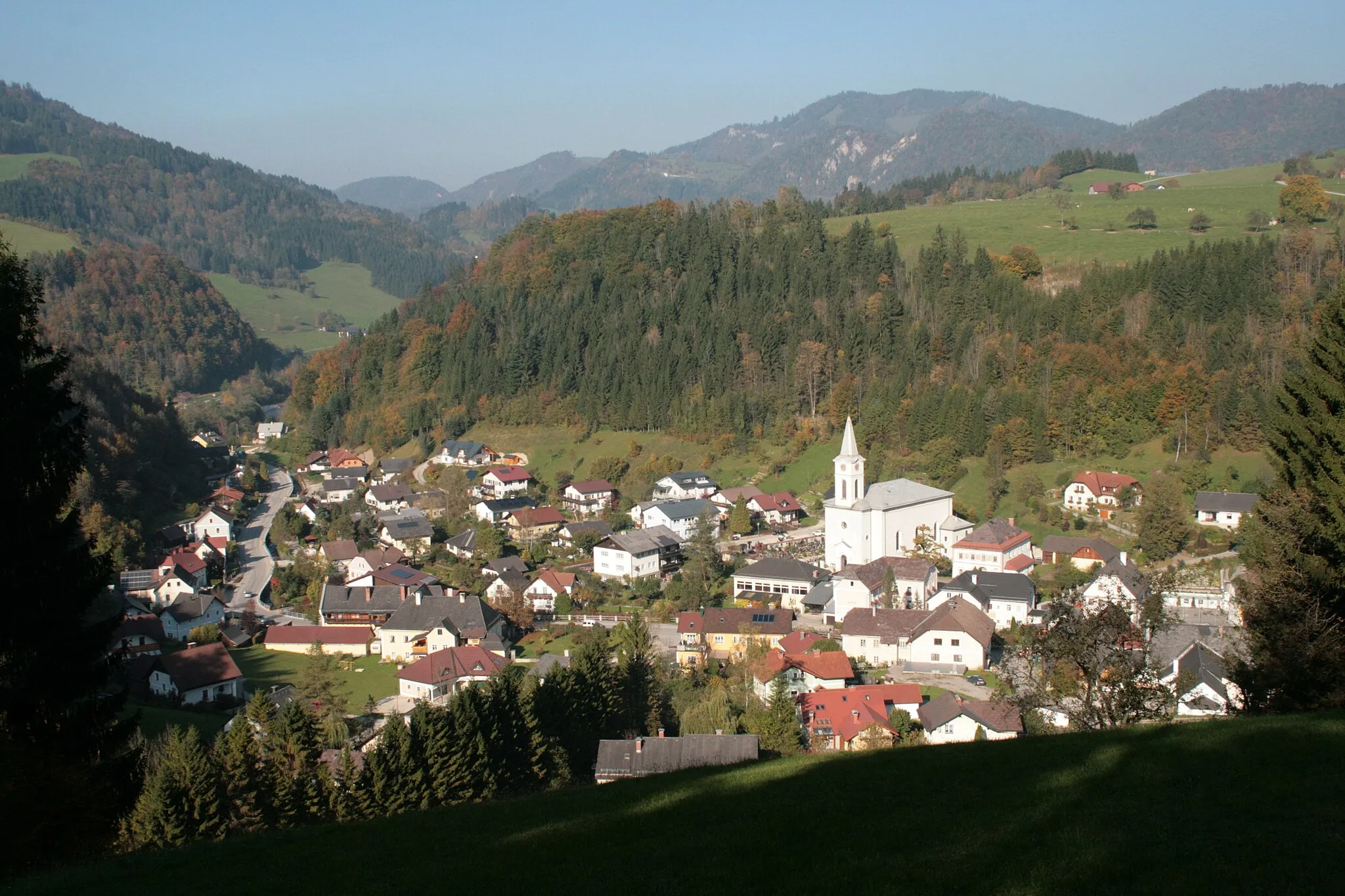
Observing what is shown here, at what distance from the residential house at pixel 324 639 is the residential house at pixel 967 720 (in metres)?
21.6

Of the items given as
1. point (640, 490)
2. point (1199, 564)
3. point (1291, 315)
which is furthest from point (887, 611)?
point (1291, 315)

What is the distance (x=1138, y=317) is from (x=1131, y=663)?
47373 millimetres

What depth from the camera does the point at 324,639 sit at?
125 feet

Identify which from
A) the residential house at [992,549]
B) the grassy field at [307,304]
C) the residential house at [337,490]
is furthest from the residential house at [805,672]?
the grassy field at [307,304]

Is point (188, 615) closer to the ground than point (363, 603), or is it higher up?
higher up

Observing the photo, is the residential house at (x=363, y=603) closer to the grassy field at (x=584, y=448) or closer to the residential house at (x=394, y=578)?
the residential house at (x=394, y=578)

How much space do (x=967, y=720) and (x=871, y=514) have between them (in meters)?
19.4

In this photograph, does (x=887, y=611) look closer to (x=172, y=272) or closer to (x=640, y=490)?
(x=640, y=490)

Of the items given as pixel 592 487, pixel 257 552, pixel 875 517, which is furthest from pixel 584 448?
pixel 875 517

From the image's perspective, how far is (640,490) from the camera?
5812 cm

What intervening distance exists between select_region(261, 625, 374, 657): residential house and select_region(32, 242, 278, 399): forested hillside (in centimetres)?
7299

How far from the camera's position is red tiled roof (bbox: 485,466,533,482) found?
60.9 metres

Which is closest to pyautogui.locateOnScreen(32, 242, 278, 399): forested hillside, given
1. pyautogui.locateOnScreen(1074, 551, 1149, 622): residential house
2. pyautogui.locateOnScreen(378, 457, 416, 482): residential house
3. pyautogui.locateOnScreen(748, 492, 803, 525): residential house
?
pyautogui.locateOnScreen(378, 457, 416, 482): residential house

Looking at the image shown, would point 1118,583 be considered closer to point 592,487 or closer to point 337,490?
point 592,487
